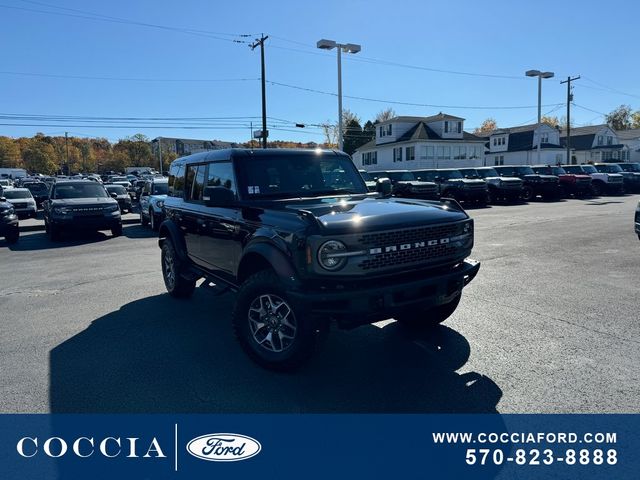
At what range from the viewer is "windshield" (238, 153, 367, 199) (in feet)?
16.4

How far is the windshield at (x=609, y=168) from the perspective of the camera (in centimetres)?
3039

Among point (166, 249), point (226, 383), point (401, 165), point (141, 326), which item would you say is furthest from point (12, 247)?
point (401, 165)

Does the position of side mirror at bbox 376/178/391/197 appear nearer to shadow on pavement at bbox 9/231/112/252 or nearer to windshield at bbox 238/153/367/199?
windshield at bbox 238/153/367/199

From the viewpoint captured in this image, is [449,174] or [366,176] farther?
[449,174]

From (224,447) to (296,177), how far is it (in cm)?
299

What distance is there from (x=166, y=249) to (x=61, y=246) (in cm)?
780

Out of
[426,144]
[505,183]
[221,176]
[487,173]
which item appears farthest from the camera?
[426,144]

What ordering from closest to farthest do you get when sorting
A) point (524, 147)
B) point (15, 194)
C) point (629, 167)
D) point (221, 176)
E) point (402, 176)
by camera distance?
point (221, 176) < point (15, 194) < point (402, 176) < point (629, 167) < point (524, 147)

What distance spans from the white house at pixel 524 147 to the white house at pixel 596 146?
17.7 feet

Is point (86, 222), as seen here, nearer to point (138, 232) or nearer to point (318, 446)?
→ point (138, 232)

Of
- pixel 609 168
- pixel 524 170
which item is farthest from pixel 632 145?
pixel 524 170

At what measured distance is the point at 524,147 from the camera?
5625 centimetres

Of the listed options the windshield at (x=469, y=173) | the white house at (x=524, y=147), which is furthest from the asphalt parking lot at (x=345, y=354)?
the white house at (x=524, y=147)

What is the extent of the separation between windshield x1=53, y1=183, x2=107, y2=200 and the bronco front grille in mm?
13582
